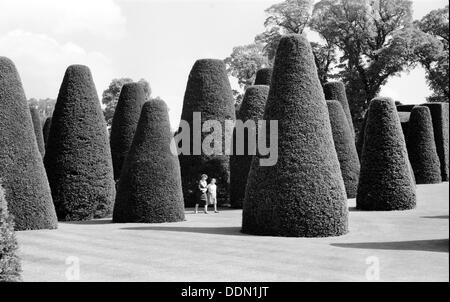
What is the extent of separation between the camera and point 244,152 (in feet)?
77.8

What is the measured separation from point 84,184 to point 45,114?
9835 cm

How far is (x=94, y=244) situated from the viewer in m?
13.4

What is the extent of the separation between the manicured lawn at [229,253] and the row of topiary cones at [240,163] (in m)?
0.86

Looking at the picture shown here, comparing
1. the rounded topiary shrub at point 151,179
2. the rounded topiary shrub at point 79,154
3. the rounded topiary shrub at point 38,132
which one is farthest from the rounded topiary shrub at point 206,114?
the rounded topiary shrub at point 38,132

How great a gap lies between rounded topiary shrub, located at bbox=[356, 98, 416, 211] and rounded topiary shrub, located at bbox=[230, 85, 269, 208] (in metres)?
5.04

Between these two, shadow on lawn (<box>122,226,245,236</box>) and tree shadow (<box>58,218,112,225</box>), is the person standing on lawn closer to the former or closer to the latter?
tree shadow (<box>58,218,112,225</box>)

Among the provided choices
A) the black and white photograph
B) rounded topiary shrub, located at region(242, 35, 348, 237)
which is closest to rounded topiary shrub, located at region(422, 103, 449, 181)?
the black and white photograph

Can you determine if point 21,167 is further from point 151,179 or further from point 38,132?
point 38,132

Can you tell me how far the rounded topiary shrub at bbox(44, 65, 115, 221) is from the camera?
20.0 metres

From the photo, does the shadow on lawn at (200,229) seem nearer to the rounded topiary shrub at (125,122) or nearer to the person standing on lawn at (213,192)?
the person standing on lawn at (213,192)

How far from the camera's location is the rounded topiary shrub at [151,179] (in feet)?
59.3

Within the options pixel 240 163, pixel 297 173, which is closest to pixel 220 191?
pixel 240 163

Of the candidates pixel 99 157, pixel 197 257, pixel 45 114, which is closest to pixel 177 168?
pixel 99 157
